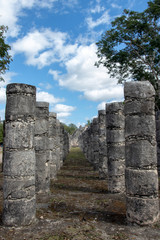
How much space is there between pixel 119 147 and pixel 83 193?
7.42 ft

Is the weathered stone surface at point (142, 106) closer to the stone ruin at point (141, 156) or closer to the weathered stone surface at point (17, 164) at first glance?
the stone ruin at point (141, 156)

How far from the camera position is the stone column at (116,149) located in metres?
8.59

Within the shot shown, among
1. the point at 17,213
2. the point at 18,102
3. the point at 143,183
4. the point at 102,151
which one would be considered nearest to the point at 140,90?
the point at 143,183

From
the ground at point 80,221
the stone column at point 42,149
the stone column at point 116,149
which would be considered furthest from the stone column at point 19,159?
the stone column at point 116,149

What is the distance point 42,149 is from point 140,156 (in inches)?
171

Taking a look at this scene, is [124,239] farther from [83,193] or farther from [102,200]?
[83,193]

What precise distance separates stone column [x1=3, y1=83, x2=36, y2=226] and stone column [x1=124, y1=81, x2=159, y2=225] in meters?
2.49

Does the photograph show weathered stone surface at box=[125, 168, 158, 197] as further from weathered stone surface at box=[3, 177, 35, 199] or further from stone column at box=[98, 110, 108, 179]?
stone column at box=[98, 110, 108, 179]

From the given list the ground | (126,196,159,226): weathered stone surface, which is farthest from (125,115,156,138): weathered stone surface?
the ground

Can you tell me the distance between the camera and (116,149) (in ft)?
28.6

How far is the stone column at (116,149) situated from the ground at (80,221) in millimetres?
447

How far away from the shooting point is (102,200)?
760 cm

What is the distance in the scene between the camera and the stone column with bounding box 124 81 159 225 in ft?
17.7

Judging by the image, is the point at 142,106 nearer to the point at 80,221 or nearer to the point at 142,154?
the point at 142,154
